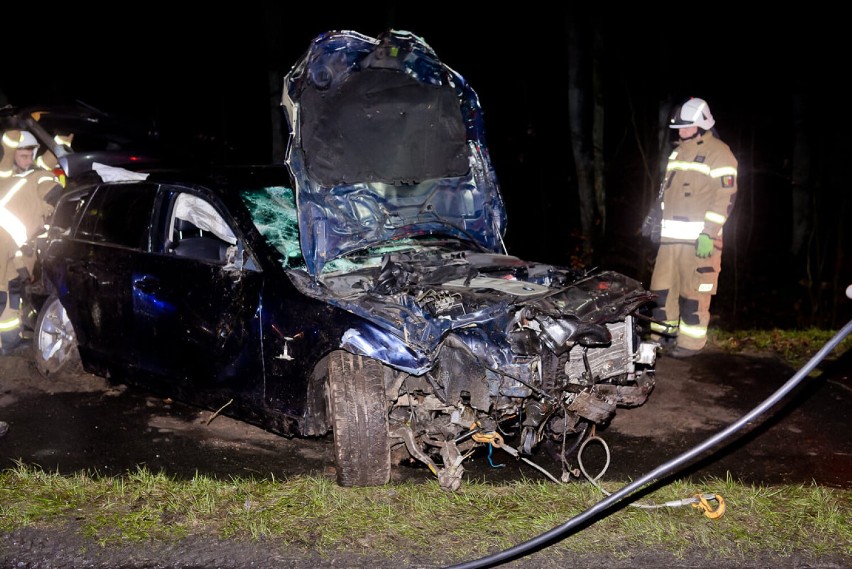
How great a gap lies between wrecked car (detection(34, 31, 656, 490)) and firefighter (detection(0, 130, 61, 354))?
117 centimetres

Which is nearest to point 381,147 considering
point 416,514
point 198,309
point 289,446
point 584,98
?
point 198,309

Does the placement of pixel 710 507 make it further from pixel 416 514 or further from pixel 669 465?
pixel 416 514

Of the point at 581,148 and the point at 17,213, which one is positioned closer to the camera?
the point at 17,213

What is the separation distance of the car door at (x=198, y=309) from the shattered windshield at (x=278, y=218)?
0.18 m

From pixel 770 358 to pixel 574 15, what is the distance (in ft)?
26.3

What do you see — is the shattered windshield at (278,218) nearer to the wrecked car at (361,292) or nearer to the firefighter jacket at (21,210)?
the wrecked car at (361,292)

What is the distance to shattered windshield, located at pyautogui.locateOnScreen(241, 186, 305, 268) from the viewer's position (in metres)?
5.09

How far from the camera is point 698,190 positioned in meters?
7.42

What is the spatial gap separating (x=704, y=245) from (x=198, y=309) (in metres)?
4.50

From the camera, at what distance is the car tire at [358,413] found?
4500 millimetres

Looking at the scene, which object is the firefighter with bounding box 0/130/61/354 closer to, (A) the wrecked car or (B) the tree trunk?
(A) the wrecked car

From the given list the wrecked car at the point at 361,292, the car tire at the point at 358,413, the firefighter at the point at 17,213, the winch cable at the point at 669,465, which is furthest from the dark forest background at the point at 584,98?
the winch cable at the point at 669,465

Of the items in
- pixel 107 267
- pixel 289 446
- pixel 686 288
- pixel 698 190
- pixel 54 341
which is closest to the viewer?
pixel 289 446

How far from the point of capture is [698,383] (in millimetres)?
6887
